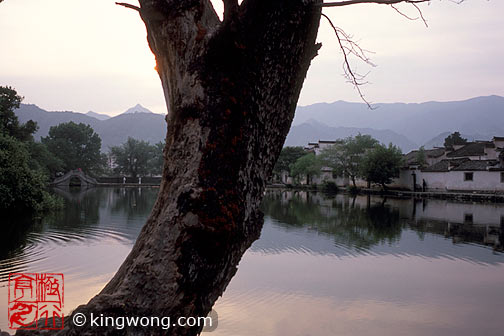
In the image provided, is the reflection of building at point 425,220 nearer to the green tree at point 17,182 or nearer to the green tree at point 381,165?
the green tree at point 17,182

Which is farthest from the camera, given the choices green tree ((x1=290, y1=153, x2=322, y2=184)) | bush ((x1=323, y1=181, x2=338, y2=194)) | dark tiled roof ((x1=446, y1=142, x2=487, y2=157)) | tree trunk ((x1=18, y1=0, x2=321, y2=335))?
green tree ((x1=290, y1=153, x2=322, y2=184))

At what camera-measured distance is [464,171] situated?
34.2 metres

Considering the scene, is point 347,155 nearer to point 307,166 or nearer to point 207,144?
point 307,166

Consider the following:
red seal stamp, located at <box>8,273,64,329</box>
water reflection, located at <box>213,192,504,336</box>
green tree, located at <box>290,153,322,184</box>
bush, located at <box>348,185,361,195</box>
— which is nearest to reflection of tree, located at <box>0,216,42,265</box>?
red seal stamp, located at <box>8,273,64,329</box>

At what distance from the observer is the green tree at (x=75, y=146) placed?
57.5 metres

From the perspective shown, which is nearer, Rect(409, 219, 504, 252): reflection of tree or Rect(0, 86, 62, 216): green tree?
Rect(409, 219, 504, 252): reflection of tree

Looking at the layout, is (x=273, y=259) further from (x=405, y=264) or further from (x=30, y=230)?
(x=30, y=230)

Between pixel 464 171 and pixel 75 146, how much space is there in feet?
171

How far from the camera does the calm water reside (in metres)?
6.89

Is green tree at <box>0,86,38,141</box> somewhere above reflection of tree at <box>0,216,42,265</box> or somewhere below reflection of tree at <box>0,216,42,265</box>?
above

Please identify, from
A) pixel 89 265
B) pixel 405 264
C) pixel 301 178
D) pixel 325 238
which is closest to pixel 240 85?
pixel 89 265

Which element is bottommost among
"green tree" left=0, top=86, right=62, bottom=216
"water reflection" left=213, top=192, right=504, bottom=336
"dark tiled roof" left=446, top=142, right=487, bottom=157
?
"water reflection" left=213, top=192, right=504, bottom=336

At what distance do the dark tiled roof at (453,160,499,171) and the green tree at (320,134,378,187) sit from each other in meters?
9.34

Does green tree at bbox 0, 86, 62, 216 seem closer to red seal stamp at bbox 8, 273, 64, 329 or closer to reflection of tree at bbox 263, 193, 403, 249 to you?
red seal stamp at bbox 8, 273, 64, 329
